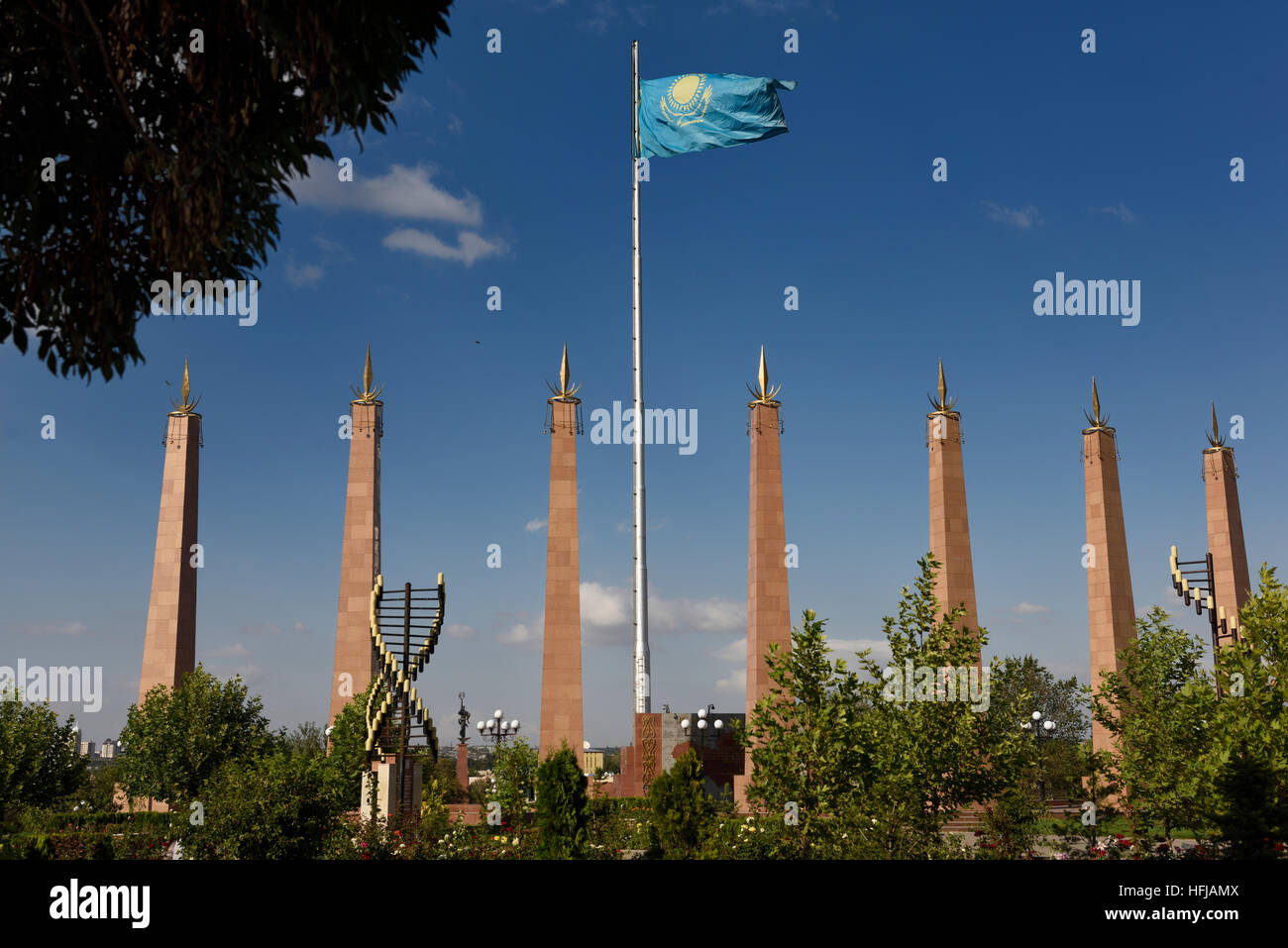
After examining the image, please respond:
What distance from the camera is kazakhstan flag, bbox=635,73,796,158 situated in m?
27.7

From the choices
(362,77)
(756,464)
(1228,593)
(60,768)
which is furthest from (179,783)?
(1228,593)

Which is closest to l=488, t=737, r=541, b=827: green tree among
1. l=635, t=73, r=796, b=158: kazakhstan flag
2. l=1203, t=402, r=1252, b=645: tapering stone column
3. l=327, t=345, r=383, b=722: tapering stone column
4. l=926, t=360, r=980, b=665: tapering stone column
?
l=327, t=345, r=383, b=722: tapering stone column

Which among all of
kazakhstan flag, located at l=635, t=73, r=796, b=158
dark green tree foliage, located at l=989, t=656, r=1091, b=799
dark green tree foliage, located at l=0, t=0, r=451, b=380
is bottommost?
dark green tree foliage, located at l=989, t=656, r=1091, b=799

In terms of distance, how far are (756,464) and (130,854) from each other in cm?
2363

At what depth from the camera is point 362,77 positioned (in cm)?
1070

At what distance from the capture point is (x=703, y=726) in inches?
1469

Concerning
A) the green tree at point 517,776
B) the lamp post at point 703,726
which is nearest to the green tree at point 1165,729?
the lamp post at point 703,726

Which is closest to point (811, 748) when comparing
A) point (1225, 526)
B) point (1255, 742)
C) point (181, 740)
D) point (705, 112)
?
point (1255, 742)

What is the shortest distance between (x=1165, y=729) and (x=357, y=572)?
106ft

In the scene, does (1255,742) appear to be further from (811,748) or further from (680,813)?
(680,813)

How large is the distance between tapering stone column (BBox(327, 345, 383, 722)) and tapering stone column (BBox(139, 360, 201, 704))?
21.7 feet

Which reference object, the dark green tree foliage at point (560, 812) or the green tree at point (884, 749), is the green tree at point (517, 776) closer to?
the dark green tree foliage at point (560, 812)

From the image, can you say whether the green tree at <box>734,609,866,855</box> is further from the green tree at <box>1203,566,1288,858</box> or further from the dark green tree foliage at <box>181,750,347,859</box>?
the dark green tree foliage at <box>181,750,347,859</box>

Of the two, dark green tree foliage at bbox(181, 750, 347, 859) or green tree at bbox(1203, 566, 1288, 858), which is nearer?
green tree at bbox(1203, 566, 1288, 858)
